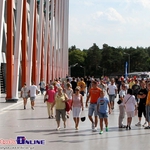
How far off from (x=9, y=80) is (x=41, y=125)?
43.5 feet

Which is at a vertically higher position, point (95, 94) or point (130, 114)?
point (95, 94)

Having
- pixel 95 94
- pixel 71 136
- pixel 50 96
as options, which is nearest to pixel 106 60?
pixel 50 96

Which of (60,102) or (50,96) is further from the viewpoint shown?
(50,96)

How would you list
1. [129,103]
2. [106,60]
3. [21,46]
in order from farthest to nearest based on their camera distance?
[106,60] < [21,46] < [129,103]

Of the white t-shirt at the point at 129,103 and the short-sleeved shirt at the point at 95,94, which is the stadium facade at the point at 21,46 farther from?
the white t-shirt at the point at 129,103

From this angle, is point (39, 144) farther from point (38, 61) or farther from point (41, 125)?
point (38, 61)

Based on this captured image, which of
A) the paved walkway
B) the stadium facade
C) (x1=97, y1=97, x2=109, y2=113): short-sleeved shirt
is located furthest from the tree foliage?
(x1=97, y1=97, x2=109, y2=113): short-sleeved shirt

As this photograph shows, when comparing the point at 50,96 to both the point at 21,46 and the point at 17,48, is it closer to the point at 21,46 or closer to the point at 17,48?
the point at 17,48

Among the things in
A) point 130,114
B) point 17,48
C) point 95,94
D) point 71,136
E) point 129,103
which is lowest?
point 71,136

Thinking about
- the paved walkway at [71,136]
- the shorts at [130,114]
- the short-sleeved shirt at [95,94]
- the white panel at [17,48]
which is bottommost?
the paved walkway at [71,136]

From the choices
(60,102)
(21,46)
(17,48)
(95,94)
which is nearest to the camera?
(95,94)

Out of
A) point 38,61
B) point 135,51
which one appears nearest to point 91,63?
point 135,51

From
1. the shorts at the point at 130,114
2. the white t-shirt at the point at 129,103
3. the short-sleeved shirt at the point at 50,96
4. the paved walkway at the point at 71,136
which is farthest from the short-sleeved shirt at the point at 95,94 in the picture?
the short-sleeved shirt at the point at 50,96

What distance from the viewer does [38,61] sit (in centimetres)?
4334
